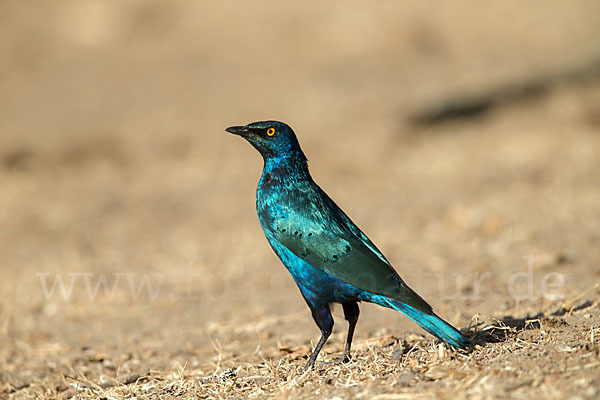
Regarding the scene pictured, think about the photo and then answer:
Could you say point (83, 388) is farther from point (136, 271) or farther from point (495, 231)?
point (495, 231)

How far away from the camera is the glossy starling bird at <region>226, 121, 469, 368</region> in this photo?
3.80 m

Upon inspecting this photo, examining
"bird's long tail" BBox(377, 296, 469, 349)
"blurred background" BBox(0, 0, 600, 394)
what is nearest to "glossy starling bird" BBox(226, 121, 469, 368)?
"bird's long tail" BBox(377, 296, 469, 349)

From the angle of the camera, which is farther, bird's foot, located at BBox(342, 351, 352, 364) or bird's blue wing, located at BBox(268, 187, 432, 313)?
bird's foot, located at BBox(342, 351, 352, 364)

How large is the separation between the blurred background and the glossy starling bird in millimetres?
1210

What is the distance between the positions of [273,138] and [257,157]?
683 centimetres

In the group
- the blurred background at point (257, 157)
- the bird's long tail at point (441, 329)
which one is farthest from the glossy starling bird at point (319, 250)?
the blurred background at point (257, 157)

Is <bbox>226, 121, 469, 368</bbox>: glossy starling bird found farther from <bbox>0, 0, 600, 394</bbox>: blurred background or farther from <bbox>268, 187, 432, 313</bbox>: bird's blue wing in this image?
<bbox>0, 0, 600, 394</bbox>: blurred background

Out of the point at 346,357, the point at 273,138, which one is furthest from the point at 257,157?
the point at 346,357

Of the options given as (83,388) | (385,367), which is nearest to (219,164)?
(83,388)

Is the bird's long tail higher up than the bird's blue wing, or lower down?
lower down

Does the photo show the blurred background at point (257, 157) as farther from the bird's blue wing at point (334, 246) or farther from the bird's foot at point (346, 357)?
the bird's blue wing at point (334, 246)

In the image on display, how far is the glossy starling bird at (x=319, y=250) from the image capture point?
3.80 metres

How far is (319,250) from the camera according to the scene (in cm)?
400

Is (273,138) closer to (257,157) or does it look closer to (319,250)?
(319,250)
